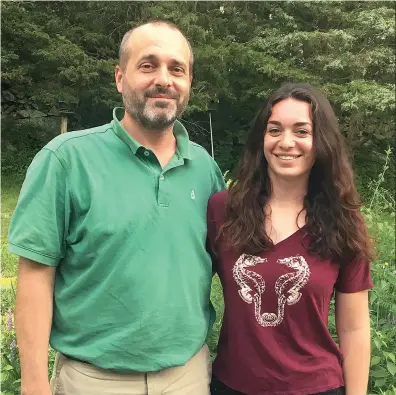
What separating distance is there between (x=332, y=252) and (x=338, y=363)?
43 cm

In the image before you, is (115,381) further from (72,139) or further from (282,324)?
(72,139)

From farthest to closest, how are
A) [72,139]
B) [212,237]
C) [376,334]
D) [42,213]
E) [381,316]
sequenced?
[381,316], [376,334], [212,237], [72,139], [42,213]

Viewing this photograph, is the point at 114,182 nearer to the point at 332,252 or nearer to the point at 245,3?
the point at 332,252

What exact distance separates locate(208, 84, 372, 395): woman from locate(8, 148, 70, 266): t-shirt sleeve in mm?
630

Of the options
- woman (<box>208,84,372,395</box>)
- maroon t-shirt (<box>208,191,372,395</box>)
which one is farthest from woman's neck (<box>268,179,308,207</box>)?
maroon t-shirt (<box>208,191,372,395</box>)

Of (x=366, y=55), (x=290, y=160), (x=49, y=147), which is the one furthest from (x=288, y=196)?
(x=366, y=55)

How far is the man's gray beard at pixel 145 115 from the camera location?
87.0 inches

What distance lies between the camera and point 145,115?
221cm

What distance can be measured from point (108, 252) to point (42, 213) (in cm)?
26

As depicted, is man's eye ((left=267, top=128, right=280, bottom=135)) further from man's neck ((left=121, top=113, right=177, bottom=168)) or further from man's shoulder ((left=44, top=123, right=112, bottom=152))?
man's shoulder ((left=44, top=123, right=112, bottom=152))

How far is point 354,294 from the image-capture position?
7.55 ft

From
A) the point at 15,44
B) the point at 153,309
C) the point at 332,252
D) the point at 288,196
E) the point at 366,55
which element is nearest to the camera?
the point at 153,309

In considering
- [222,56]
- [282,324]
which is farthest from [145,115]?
[222,56]

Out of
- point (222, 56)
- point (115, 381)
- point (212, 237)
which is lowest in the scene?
point (115, 381)
